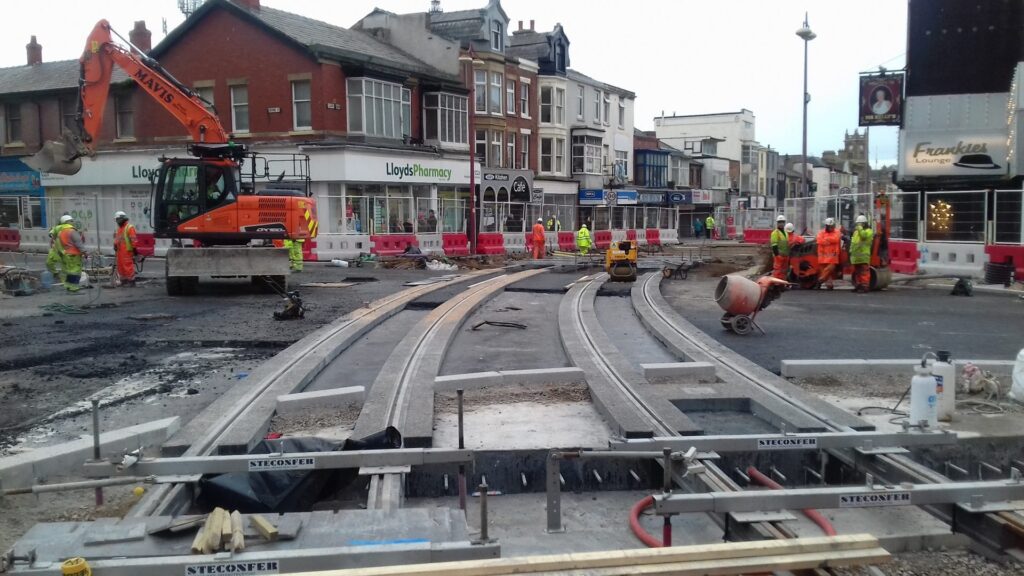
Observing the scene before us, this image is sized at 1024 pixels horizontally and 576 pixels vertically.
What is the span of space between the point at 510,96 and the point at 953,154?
2519cm

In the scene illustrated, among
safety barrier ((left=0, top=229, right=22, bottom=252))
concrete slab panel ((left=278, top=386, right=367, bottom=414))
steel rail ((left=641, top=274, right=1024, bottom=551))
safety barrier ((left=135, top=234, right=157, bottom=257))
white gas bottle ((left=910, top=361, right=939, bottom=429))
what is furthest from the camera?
safety barrier ((left=0, top=229, right=22, bottom=252))

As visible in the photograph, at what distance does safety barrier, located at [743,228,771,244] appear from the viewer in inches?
1665

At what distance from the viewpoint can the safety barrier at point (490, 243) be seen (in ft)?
113

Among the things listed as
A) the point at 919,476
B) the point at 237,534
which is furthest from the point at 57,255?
the point at 919,476

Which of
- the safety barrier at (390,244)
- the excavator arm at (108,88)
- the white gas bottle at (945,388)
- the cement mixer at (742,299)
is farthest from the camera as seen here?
the safety barrier at (390,244)

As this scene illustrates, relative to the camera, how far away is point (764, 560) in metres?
4.11

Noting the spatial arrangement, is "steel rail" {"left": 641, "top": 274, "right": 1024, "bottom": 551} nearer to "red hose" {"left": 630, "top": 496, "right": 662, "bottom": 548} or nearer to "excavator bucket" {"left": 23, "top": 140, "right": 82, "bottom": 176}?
"red hose" {"left": 630, "top": 496, "right": 662, "bottom": 548}

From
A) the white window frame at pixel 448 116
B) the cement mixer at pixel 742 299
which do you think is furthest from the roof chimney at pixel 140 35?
the cement mixer at pixel 742 299

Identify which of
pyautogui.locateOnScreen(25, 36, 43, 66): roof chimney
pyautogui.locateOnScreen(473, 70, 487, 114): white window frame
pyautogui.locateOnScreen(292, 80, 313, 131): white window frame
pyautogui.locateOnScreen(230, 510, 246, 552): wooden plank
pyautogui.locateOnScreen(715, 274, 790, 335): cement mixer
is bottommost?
pyautogui.locateOnScreen(230, 510, 246, 552): wooden plank

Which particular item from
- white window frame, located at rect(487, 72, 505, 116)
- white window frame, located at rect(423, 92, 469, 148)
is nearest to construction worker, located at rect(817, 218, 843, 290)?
white window frame, located at rect(423, 92, 469, 148)

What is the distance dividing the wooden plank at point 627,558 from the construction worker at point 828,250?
15773 mm

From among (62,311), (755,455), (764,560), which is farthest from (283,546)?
(62,311)

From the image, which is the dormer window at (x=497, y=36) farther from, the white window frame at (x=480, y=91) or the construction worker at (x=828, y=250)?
the construction worker at (x=828, y=250)

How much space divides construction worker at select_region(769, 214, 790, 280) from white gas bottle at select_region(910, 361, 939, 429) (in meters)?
12.9
